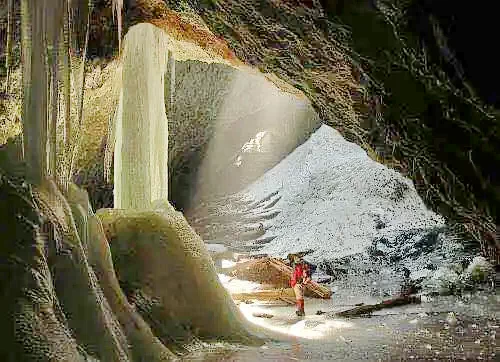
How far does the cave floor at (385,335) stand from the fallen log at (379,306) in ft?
0.84

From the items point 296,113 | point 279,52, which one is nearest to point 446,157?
point 279,52

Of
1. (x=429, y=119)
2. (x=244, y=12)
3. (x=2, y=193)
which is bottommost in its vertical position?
(x=2, y=193)

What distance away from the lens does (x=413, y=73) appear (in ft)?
15.9

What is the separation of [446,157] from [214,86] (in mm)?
14149

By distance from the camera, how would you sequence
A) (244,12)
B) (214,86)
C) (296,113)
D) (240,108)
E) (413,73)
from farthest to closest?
(296,113) → (240,108) → (214,86) → (244,12) → (413,73)

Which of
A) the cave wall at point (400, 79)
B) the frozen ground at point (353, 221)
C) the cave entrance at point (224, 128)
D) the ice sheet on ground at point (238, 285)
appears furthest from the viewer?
the cave entrance at point (224, 128)

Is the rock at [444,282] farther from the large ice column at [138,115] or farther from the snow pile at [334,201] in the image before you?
the large ice column at [138,115]

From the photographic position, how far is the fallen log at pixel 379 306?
35.0 ft

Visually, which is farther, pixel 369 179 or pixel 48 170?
pixel 369 179

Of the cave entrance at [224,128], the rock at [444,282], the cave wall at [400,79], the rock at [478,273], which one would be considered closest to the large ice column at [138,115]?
the cave wall at [400,79]

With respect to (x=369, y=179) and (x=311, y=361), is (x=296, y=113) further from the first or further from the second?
(x=311, y=361)

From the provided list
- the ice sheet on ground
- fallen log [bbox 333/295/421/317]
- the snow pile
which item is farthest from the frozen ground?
the ice sheet on ground

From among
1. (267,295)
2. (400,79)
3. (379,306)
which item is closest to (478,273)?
(379,306)

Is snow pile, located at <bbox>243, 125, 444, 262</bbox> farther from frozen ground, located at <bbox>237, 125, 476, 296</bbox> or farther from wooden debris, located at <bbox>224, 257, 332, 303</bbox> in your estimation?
wooden debris, located at <bbox>224, 257, 332, 303</bbox>
